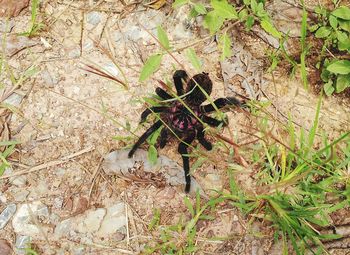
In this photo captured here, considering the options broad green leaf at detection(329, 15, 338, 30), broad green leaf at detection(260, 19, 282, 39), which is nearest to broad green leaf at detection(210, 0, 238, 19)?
broad green leaf at detection(260, 19, 282, 39)

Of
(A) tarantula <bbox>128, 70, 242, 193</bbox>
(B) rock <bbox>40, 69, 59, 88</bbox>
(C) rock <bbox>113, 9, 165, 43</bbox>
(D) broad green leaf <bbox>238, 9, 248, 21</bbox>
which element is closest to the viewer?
(A) tarantula <bbox>128, 70, 242, 193</bbox>

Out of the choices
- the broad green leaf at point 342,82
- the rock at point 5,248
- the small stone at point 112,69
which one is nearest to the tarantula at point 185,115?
the small stone at point 112,69

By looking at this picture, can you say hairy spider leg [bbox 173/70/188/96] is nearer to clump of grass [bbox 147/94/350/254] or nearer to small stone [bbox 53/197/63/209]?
clump of grass [bbox 147/94/350/254]

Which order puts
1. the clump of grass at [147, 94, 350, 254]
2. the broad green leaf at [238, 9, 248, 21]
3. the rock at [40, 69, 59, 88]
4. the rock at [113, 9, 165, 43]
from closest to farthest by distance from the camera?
the clump of grass at [147, 94, 350, 254]
the broad green leaf at [238, 9, 248, 21]
the rock at [40, 69, 59, 88]
the rock at [113, 9, 165, 43]

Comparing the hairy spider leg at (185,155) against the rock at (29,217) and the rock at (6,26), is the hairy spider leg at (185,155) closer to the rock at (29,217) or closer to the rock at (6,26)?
the rock at (29,217)

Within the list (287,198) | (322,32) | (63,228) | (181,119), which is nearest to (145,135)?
(181,119)

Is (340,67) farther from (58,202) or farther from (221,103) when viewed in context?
(58,202)
